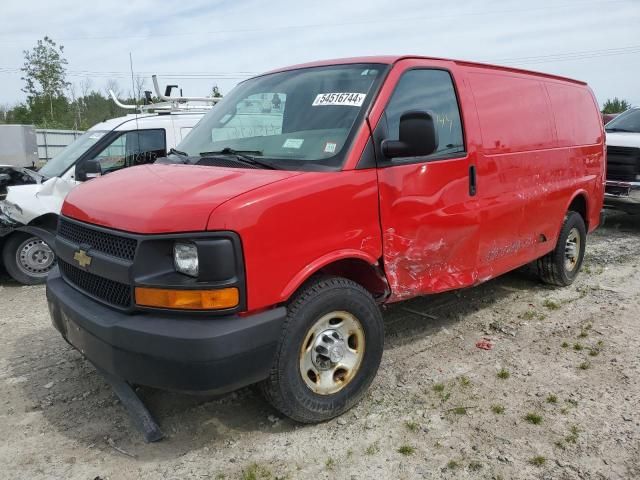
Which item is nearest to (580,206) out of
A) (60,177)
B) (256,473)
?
(256,473)

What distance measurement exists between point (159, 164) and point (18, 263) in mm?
3696

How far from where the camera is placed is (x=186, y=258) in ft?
8.96

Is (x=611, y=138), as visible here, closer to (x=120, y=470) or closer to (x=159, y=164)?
(x=159, y=164)

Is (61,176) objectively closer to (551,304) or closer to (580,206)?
(551,304)

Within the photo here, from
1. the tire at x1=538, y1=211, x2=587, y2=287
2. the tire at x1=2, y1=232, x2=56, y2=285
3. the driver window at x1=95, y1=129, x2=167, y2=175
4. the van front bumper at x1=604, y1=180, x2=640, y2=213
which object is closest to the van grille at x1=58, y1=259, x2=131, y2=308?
the tire at x1=2, y1=232, x2=56, y2=285

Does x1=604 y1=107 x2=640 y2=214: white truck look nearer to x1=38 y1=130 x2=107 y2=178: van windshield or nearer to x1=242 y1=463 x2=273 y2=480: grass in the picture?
x1=38 y1=130 x2=107 y2=178: van windshield

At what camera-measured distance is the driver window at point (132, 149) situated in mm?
7047

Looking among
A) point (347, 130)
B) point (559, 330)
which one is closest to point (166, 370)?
point (347, 130)

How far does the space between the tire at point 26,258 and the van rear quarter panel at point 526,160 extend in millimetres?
5121

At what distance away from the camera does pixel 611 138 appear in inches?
370

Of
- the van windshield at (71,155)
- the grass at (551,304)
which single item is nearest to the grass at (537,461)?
the grass at (551,304)

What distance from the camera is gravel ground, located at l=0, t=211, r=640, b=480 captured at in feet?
9.57

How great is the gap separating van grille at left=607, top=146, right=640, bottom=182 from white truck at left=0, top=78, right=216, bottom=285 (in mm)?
6869

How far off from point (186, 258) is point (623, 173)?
8.49 m
